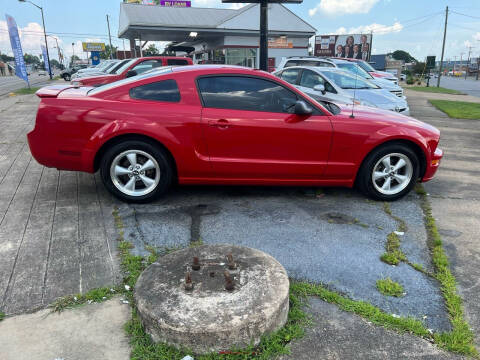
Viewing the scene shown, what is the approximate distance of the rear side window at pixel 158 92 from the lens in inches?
173

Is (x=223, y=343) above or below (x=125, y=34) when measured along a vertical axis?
below

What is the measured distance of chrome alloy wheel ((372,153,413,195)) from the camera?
4695 mm

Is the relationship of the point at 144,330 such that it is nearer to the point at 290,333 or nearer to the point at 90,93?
the point at 290,333

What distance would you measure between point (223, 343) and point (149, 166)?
101 inches

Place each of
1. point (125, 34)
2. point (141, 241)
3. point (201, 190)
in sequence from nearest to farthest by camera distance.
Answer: point (141, 241)
point (201, 190)
point (125, 34)

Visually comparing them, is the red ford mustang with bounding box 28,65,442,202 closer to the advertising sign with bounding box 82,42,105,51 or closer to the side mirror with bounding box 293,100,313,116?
the side mirror with bounding box 293,100,313,116

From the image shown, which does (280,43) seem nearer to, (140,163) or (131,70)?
(131,70)

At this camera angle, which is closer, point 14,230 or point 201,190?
point 14,230

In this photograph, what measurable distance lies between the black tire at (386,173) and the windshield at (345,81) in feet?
16.9

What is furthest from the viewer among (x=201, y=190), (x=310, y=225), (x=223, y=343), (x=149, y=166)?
(x=201, y=190)

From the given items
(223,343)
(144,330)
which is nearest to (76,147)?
(144,330)

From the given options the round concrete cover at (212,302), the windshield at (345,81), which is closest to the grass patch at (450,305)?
the round concrete cover at (212,302)

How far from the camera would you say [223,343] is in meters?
2.26

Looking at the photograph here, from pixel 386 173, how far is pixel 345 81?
5.56 m
